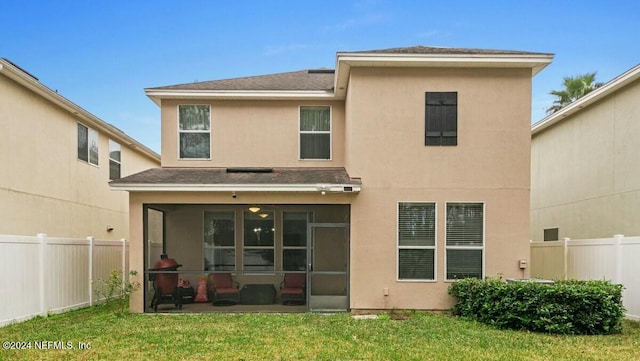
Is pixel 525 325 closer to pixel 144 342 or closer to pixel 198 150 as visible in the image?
pixel 144 342

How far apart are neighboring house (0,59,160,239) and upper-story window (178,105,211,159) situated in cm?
364

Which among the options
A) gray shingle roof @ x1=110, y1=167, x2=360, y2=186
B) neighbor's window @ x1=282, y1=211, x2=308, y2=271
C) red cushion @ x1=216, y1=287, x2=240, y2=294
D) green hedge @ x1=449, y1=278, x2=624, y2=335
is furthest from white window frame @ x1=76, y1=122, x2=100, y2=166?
green hedge @ x1=449, y1=278, x2=624, y2=335

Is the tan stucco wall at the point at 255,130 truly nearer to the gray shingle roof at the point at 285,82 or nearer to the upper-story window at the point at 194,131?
the upper-story window at the point at 194,131

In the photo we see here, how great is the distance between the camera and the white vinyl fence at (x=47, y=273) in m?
8.84

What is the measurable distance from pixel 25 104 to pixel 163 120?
134 inches

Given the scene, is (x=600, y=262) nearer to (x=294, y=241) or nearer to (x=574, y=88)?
(x=294, y=241)

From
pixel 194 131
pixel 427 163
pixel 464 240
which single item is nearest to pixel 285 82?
pixel 194 131

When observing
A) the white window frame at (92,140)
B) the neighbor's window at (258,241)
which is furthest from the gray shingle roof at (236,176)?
the white window frame at (92,140)

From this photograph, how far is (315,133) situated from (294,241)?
3212 millimetres

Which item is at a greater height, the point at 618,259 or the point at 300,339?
the point at 618,259

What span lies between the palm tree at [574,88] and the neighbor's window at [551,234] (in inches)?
420

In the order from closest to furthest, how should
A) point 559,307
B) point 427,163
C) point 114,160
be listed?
1. point 559,307
2. point 427,163
3. point 114,160

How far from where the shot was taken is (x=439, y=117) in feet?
34.4

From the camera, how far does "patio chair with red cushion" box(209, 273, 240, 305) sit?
11.8m
